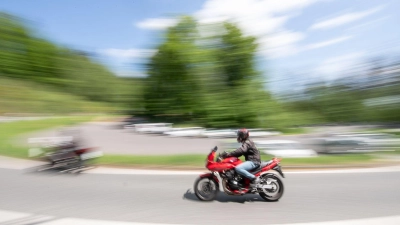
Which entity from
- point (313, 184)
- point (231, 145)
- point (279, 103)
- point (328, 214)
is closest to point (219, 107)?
point (279, 103)

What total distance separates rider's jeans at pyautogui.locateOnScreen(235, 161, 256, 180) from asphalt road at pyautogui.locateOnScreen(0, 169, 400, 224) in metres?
0.57

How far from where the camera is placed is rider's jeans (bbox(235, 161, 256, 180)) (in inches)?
237

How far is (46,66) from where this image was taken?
6406 cm

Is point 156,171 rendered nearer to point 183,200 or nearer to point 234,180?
point 183,200

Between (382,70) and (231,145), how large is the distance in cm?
3679

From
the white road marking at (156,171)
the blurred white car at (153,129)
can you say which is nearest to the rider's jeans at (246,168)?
the white road marking at (156,171)

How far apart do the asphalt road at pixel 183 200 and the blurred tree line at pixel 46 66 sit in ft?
163

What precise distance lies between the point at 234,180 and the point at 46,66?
223ft

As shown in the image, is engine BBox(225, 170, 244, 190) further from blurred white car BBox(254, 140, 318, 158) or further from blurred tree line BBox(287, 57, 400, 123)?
blurred tree line BBox(287, 57, 400, 123)

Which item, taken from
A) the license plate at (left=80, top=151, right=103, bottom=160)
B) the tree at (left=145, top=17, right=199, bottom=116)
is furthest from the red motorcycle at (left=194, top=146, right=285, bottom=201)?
the tree at (left=145, top=17, right=199, bottom=116)

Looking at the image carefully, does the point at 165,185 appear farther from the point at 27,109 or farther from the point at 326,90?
the point at 27,109

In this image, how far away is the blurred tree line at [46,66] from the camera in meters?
59.3

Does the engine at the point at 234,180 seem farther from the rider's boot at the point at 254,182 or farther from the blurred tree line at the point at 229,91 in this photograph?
the blurred tree line at the point at 229,91

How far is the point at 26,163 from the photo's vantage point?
9.91 meters
